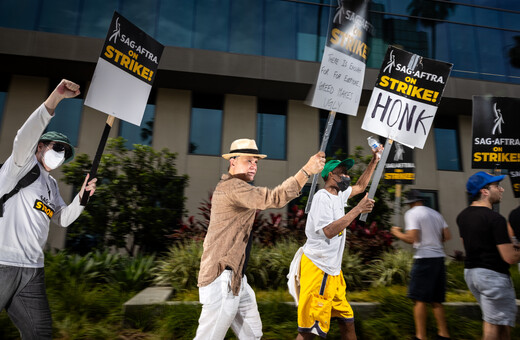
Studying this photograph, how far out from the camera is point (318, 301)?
316 centimetres

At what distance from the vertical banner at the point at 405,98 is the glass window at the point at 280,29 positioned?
31.6 feet

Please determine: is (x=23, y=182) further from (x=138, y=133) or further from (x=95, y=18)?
(x=95, y=18)

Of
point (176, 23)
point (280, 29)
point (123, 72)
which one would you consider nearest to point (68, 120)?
point (176, 23)

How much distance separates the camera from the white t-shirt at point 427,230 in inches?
173

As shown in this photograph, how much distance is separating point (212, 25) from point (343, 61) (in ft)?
36.0

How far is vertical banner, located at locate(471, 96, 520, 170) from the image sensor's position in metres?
5.73

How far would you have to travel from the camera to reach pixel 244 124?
45.5 ft

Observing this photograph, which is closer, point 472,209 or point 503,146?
point 472,209

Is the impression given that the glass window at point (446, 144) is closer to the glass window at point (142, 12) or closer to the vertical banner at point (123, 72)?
the glass window at point (142, 12)

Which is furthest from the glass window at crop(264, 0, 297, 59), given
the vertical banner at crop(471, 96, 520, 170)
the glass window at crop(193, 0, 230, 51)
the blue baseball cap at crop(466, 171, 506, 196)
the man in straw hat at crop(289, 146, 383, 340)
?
the man in straw hat at crop(289, 146, 383, 340)

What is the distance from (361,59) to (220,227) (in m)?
2.59

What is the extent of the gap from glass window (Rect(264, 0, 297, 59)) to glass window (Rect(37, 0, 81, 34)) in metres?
7.06

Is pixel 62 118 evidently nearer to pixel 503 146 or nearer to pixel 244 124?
pixel 244 124

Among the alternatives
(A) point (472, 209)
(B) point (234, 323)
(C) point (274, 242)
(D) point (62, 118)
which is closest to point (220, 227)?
(B) point (234, 323)
